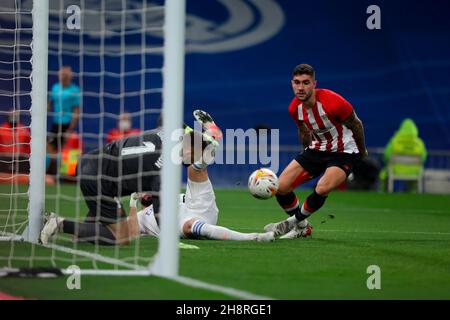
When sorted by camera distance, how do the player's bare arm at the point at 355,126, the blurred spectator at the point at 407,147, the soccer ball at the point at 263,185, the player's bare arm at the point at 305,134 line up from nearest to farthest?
the soccer ball at the point at 263,185 → the player's bare arm at the point at 355,126 → the player's bare arm at the point at 305,134 → the blurred spectator at the point at 407,147

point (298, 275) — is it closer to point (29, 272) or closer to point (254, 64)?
point (29, 272)

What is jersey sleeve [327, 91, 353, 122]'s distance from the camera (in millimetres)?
10250

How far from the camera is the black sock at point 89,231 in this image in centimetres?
836

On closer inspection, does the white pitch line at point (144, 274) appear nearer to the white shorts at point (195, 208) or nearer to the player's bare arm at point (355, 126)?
the white shorts at point (195, 208)

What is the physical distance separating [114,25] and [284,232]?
11229mm

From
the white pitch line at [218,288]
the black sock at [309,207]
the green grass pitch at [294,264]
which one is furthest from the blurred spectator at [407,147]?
the white pitch line at [218,288]

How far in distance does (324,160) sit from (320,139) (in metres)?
0.26

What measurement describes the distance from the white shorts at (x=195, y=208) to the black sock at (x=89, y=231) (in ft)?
2.91

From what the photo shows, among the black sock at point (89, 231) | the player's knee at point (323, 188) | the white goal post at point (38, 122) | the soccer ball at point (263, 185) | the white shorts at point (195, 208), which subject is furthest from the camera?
the player's knee at point (323, 188)

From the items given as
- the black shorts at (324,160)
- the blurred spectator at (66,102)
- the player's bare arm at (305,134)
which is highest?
the blurred spectator at (66,102)

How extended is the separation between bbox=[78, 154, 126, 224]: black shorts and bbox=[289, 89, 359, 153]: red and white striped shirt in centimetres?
278

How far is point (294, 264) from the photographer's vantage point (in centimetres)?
746

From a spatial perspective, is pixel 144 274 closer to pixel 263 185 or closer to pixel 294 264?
pixel 294 264
